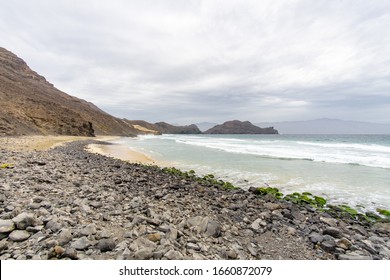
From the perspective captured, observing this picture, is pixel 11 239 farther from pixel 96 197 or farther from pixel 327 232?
pixel 327 232

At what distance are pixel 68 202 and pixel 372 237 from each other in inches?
344

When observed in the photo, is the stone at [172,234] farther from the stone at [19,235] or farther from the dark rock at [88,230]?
the stone at [19,235]

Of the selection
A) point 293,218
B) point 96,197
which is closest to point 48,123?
point 96,197

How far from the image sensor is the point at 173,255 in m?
3.77

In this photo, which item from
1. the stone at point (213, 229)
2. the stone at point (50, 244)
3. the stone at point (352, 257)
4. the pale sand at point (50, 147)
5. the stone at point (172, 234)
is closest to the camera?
the stone at point (50, 244)

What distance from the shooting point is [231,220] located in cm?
627

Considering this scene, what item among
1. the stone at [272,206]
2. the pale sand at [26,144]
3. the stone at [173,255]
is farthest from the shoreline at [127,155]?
the stone at [173,255]

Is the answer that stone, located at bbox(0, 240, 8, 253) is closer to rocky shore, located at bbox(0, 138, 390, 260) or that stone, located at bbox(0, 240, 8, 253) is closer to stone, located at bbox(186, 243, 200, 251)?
rocky shore, located at bbox(0, 138, 390, 260)

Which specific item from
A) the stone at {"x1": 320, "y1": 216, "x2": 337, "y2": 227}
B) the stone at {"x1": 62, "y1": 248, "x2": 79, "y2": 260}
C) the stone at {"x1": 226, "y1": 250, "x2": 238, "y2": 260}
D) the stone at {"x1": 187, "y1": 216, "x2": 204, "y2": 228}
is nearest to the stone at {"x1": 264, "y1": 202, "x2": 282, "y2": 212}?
the stone at {"x1": 320, "y1": 216, "x2": 337, "y2": 227}

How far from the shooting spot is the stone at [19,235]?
3.71 m

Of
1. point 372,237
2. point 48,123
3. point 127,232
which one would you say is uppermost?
point 48,123

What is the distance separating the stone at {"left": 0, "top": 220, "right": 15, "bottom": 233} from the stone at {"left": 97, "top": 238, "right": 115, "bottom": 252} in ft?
5.47

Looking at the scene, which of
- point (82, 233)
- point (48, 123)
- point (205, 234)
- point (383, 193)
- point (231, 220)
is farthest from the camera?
point (48, 123)

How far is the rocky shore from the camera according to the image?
381cm
